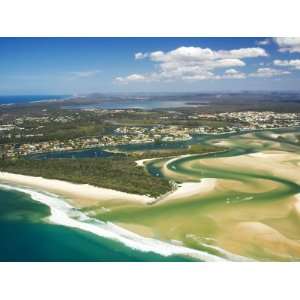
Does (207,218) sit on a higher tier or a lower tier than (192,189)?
lower

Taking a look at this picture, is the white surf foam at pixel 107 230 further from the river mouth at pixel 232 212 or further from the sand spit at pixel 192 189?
the sand spit at pixel 192 189

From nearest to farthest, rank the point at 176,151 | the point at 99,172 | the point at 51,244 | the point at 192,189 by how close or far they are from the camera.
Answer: the point at 51,244 → the point at 192,189 → the point at 99,172 → the point at 176,151

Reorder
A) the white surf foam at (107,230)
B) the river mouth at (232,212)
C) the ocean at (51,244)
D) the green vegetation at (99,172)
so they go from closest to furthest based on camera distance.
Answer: the ocean at (51,244), the white surf foam at (107,230), the river mouth at (232,212), the green vegetation at (99,172)

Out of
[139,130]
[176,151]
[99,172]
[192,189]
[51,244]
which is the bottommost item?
[51,244]

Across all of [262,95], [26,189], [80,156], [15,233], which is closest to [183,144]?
[80,156]

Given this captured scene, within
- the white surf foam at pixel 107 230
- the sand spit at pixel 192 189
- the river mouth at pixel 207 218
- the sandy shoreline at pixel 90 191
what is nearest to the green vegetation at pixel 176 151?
the river mouth at pixel 207 218

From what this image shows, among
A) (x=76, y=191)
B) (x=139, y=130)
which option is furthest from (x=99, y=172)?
(x=139, y=130)

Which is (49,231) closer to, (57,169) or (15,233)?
(15,233)

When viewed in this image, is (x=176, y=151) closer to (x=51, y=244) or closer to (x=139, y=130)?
(x=139, y=130)
